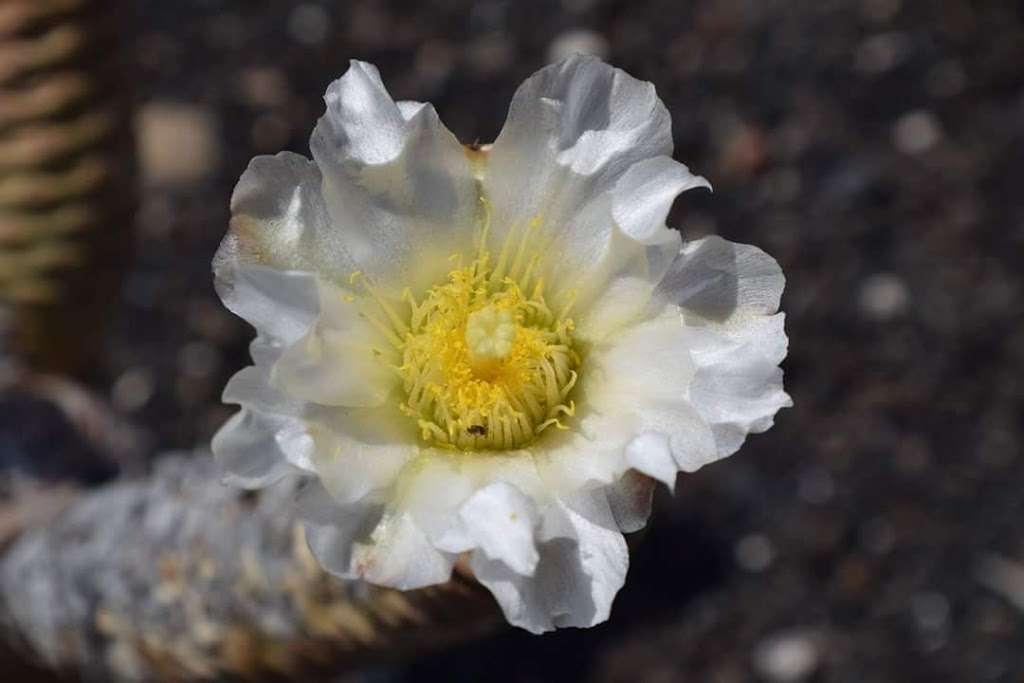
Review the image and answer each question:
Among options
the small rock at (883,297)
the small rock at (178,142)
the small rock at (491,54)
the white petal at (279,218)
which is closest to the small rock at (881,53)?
the small rock at (883,297)

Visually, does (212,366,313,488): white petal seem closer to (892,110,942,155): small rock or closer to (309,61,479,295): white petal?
(309,61,479,295): white petal

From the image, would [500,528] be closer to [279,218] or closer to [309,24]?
[279,218]

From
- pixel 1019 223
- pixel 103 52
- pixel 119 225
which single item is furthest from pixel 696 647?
pixel 103 52

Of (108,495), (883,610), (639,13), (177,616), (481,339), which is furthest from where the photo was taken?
(639,13)

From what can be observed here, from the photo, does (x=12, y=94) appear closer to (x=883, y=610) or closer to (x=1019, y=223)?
(x=883, y=610)

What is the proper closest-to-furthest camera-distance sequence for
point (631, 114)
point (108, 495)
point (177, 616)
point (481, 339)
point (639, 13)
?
point (631, 114)
point (481, 339)
point (177, 616)
point (108, 495)
point (639, 13)

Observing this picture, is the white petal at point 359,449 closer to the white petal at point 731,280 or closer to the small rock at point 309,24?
the white petal at point 731,280

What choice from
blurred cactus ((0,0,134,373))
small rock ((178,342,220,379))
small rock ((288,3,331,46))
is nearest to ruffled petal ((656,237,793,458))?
blurred cactus ((0,0,134,373))
